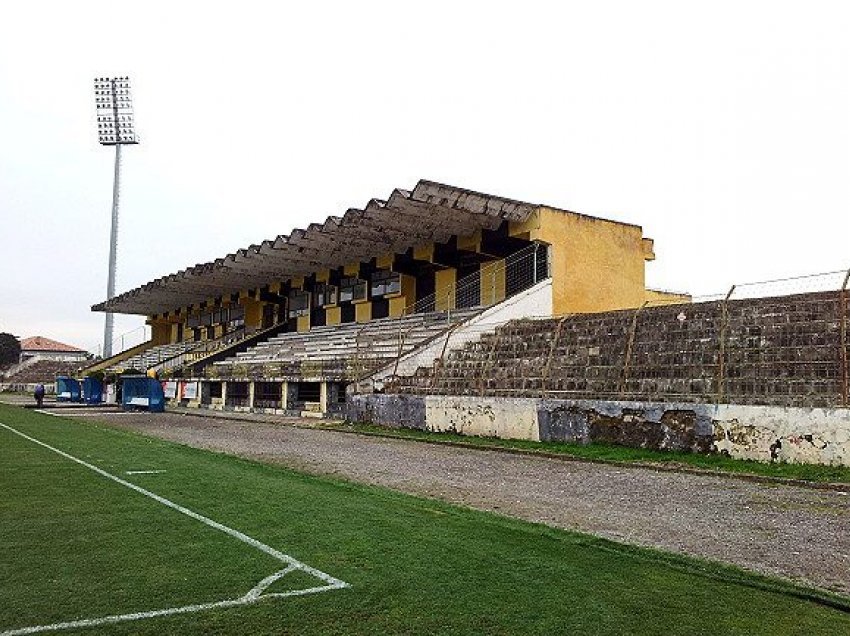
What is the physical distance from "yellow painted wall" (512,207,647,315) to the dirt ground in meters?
10.9

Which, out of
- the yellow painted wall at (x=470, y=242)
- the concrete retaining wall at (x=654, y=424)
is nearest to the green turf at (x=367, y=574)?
the concrete retaining wall at (x=654, y=424)

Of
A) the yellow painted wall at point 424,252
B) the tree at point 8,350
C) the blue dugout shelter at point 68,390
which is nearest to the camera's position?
the yellow painted wall at point 424,252

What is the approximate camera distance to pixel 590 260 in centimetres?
2517

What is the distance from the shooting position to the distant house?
92.9 metres

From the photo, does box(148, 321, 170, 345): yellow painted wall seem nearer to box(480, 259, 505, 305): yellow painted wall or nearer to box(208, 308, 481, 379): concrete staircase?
box(208, 308, 481, 379): concrete staircase

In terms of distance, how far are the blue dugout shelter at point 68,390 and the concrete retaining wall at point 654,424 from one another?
30.9 m

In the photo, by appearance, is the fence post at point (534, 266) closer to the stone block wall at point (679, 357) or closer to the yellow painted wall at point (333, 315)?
the stone block wall at point (679, 357)

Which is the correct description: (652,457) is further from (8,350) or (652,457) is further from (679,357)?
(8,350)

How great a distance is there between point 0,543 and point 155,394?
26933 mm

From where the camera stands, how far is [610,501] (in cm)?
857

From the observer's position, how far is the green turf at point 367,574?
4.05 m

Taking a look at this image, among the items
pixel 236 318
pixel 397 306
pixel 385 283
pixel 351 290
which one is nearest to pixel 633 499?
pixel 397 306

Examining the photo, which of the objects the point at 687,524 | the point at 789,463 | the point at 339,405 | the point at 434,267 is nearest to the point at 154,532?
the point at 687,524

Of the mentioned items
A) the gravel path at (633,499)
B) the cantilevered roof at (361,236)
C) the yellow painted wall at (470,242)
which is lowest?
the gravel path at (633,499)
